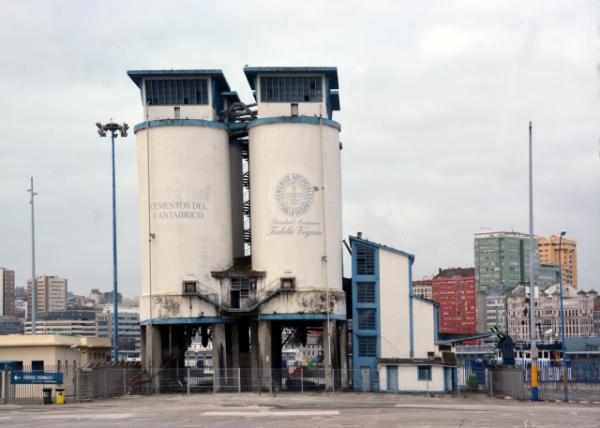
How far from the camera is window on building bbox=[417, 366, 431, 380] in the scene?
274 feet

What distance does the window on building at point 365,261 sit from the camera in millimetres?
90125

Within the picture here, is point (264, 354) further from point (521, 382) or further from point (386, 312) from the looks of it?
point (521, 382)

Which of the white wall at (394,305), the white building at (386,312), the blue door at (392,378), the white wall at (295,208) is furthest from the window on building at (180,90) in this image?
the blue door at (392,378)

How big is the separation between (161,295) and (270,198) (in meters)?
11.3

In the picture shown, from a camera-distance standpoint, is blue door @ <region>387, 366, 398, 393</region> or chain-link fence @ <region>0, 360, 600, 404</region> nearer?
chain-link fence @ <region>0, 360, 600, 404</region>

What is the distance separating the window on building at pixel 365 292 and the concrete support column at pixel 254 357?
A: 8553 mm

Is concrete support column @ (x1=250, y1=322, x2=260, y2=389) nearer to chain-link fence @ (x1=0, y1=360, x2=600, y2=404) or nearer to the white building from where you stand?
chain-link fence @ (x1=0, y1=360, x2=600, y2=404)

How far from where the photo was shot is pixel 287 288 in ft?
283

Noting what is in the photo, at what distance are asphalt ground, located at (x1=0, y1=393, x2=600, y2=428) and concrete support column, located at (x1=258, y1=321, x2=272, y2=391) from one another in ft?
30.6

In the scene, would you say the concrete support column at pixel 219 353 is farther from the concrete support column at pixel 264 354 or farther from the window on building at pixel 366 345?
the window on building at pixel 366 345

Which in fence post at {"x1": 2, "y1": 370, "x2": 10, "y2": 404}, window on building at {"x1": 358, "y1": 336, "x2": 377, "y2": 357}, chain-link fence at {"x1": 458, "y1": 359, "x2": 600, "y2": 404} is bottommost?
chain-link fence at {"x1": 458, "y1": 359, "x2": 600, "y2": 404}

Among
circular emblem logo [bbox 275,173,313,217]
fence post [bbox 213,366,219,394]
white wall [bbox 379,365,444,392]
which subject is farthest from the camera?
circular emblem logo [bbox 275,173,313,217]

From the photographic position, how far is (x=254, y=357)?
88500 millimetres

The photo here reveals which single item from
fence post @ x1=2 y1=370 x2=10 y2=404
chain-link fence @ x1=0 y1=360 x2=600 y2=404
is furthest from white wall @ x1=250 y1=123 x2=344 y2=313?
fence post @ x1=2 y1=370 x2=10 y2=404
